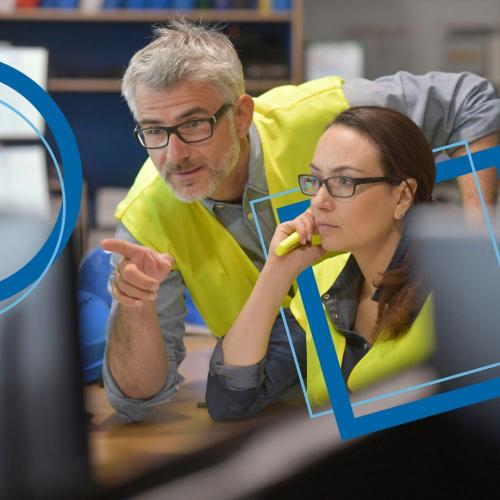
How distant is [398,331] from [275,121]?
22 cm

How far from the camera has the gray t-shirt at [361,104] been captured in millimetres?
629

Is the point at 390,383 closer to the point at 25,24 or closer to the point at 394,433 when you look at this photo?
the point at 394,433

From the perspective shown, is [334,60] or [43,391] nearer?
[43,391]

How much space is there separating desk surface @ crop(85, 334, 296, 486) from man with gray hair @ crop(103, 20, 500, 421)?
2cm

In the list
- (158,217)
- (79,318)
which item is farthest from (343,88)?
(79,318)

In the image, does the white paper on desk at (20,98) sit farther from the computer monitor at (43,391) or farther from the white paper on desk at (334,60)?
the white paper on desk at (334,60)

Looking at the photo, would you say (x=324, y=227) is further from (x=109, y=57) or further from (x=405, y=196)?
(x=109, y=57)

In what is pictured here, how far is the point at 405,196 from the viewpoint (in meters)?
0.62

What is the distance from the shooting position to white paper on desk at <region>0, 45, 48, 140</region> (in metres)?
0.61

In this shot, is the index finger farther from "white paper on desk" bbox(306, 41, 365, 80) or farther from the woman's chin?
"white paper on desk" bbox(306, 41, 365, 80)

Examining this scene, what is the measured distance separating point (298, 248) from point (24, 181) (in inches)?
9.8

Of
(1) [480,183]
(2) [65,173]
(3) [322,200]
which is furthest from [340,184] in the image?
(2) [65,173]

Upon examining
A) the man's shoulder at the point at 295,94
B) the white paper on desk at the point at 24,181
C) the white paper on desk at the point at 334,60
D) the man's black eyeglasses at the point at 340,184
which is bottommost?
the man's black eyeglasses at the point at 340,184

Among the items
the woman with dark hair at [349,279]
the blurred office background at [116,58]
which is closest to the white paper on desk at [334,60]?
the blurred office background at [116,58]
